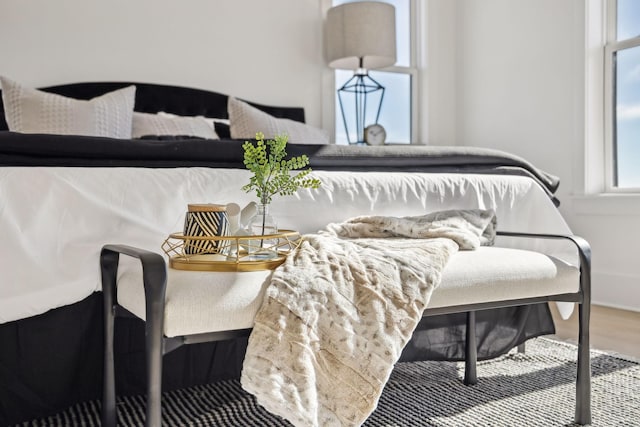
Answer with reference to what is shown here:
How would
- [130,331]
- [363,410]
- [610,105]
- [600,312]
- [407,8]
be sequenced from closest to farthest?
[363,410] < [130,331] < [600,312] < [610,105] < [407,8]

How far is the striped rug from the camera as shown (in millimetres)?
1625

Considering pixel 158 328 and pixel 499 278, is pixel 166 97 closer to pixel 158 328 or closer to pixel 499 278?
pixel 499 278

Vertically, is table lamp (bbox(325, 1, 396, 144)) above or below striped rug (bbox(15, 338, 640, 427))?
above

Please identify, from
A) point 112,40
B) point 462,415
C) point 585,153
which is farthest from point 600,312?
point 112,40

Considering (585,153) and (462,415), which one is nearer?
(462,415)

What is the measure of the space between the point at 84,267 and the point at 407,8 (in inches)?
162

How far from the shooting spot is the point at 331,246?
141 cm

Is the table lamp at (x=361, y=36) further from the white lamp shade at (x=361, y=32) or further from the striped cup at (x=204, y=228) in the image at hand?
the striped cup at (x=204, y=228)

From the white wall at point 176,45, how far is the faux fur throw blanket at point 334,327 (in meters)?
2.83

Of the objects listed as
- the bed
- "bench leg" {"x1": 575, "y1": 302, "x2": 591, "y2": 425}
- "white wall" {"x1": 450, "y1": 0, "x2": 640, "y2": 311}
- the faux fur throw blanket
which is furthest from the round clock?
the faux fur throw blanket

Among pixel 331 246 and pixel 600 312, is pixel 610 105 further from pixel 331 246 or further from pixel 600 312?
pixel 331 246

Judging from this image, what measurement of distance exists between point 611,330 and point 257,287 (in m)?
2.22

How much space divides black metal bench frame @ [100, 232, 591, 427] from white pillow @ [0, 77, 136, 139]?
177 centimetres

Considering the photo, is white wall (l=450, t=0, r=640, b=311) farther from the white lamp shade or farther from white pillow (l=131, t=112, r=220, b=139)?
white pillow (l=131, t=112, r=220, b=139)
